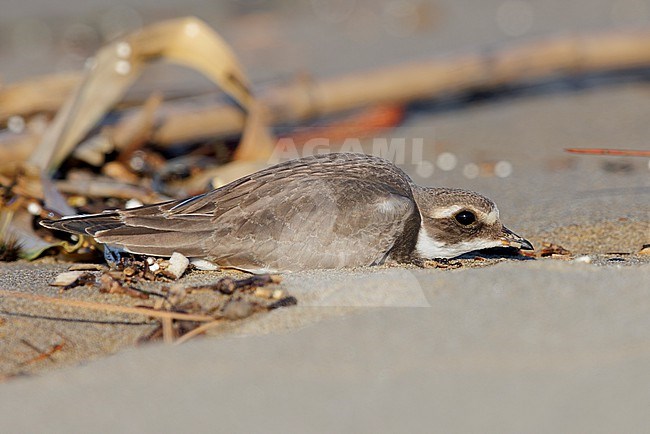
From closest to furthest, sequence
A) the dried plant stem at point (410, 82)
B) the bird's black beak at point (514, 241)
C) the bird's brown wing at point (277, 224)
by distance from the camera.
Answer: the bird's brown wing at point (277, 224)
the bird's black beak at point (514, 241)
the dried plant stem at point (410, 82)

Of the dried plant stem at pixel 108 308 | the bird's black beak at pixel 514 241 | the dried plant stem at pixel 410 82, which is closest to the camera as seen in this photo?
the dried plant stem at pixel 108 308

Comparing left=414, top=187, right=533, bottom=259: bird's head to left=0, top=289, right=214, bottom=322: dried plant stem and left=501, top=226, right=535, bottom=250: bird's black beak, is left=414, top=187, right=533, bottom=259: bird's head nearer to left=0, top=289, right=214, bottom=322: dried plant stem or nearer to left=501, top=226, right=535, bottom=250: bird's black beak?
left=501, top=226, right=535, bottom=250: bird's black beak

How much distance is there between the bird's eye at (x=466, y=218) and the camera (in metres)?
4.02

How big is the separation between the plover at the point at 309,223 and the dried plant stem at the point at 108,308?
57 cm

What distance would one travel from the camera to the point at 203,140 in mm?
6191

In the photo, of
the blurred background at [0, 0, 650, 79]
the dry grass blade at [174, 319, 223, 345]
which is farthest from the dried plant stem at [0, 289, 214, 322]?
the blurred background at [0, 0, 650, 79]

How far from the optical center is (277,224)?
3.85 m

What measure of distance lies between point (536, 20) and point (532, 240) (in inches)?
239

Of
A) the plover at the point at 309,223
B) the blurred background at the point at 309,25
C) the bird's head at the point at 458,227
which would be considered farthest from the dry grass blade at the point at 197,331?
the blurred background at the point at 309,25

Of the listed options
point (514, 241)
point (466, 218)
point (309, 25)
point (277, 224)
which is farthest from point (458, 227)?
point (309, 25)

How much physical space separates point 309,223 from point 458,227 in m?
0.69

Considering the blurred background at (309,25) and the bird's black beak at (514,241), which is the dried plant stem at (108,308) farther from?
the blurred background at (309,25)

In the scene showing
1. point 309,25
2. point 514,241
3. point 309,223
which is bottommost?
point 514,241

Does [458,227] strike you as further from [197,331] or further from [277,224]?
[197,331]
